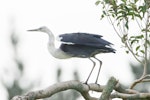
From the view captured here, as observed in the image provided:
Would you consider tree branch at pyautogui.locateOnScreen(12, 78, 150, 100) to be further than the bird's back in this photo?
No

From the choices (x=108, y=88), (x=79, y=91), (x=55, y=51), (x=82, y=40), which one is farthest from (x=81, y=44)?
(x=108, y=88)

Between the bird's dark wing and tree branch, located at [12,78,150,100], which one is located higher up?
the bird's dark wing

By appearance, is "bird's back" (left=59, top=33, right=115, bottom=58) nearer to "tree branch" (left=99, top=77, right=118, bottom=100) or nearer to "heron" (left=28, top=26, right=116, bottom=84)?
"heron" (left=28, top=26, right=116, bottom=84)

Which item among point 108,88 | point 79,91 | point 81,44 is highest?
point 81,44

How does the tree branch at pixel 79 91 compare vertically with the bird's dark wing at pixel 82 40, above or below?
below

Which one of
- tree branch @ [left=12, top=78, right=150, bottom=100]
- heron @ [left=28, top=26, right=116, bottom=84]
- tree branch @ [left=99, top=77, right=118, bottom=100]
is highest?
heron @ [left=28, top=26, right=116, bottom=84]

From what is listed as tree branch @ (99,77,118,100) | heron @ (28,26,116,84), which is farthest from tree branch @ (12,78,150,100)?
heron @ (28,26,116,84)

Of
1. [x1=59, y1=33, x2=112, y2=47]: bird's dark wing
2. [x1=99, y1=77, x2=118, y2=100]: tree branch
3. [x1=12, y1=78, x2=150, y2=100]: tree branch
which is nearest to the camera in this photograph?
[x1=99, y1=77, x2=118, y2=100]: tree branch

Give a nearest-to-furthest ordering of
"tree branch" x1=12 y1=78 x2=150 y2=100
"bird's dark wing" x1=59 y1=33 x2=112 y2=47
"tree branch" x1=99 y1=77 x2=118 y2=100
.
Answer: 1. "tree branch" x1=99 y1=77 x2=118 y2=100
2. "tree branch" x1=12 y1=78 x2=150 y2=100
3. "bird's dark wing" x1=59 y1=33 x2=112 y2=47

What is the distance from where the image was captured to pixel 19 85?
26.2 feet

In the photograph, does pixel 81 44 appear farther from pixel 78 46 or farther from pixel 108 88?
pixel 108 88

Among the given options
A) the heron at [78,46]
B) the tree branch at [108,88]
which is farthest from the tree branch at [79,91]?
the heron at [78,46]

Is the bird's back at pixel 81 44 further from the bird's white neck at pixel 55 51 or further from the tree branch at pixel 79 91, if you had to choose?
the tree branch at pixel 79 91

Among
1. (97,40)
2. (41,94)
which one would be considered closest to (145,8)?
(97,40)
